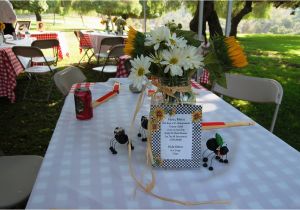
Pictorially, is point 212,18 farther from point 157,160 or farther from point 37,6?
point 37,6

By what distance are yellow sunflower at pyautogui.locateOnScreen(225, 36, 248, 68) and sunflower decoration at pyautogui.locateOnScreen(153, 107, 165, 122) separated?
249mm

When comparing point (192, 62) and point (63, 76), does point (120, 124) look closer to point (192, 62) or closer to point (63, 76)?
point (192, 62)

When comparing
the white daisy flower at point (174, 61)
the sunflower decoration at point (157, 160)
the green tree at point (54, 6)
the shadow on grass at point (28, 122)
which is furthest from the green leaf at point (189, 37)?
the green tree at point (54, 6)

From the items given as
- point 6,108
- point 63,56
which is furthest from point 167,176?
point 63,56

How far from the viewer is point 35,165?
138 centimetres

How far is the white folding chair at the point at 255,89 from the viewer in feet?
5.45

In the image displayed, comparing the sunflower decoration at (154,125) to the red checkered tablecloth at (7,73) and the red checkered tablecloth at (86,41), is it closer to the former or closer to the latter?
the red checkered tablecloth at (7,73)

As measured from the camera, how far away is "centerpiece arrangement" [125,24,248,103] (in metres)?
0.77

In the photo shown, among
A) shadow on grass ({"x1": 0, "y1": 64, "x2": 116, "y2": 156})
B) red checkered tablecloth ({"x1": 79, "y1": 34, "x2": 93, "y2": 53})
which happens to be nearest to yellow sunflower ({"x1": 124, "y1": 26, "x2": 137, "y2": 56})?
shadow on grass ({"x1": 0, "y1": 64, "x2": 116, "y2": 156})

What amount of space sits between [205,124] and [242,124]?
0.53ft

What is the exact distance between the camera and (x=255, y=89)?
179 centimetres

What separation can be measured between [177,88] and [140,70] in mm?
118

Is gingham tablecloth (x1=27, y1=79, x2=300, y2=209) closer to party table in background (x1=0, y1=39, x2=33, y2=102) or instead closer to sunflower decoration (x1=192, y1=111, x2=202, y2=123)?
sunflower decoration (x1=192, y1=111, x2=202, y2=123)

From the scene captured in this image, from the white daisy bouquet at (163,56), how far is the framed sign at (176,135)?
0.26ft
